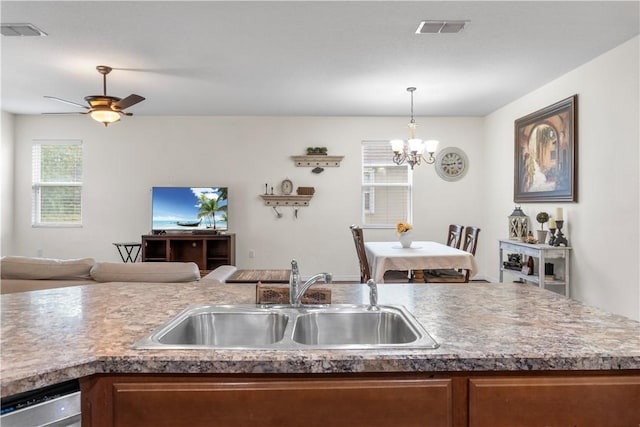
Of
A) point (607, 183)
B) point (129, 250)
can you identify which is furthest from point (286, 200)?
point (607, 183)

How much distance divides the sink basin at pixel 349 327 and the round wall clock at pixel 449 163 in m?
5.14

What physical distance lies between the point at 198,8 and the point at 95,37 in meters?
1.11

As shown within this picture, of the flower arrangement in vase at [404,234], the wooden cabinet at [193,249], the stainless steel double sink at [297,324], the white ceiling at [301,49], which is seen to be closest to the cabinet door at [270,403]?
the stainless steel double sink at [297,324]

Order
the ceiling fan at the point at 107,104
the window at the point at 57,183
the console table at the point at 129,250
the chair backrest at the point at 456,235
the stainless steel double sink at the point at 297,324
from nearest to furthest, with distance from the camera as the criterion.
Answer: the stainless steel double sink at the point at 297,324 → the ceiling fan at the point at 107,104 → the chair backrest at the point at 456,235 → the console table at the point at 129,250 → the window at the point at 57,183

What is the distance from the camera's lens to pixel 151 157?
20.2 feet

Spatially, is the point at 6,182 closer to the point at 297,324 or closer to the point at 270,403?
the point at 297,324

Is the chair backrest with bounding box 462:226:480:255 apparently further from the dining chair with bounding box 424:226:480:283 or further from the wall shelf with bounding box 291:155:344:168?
the wall shelf with bounding box 291:155:344:168

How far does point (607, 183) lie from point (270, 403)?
12.7 feet

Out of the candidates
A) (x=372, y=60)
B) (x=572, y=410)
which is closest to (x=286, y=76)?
(x=372, y=60)

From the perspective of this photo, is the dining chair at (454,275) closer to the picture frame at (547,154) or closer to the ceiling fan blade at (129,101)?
the picture frame at (547,154)

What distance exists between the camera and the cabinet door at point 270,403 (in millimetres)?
1006

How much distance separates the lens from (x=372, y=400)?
101 centimetres

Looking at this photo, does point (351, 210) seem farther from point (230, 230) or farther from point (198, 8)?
point (198, 8)

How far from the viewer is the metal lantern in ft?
15.5
